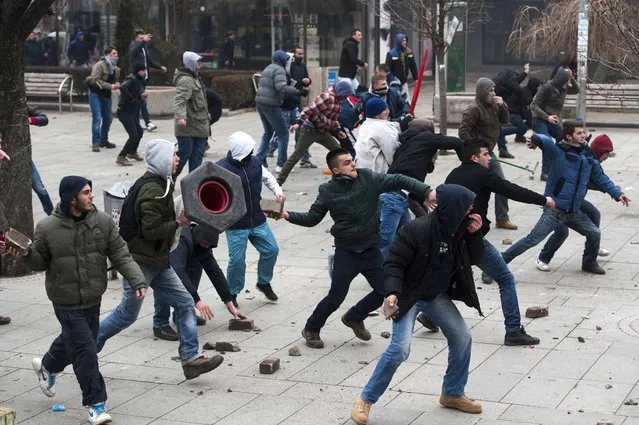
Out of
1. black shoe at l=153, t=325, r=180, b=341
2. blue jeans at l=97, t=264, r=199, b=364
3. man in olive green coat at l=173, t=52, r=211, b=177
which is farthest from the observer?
man in olive green coat at l=173, t=52, r=211, b=177

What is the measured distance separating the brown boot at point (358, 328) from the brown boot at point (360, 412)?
1775 millimetres

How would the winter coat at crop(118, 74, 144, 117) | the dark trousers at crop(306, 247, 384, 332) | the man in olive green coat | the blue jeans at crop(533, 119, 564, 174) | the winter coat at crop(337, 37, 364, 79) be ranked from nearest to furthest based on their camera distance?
the dark trousers at crop(306, 247, 384, 332) → the man in olive green coat → the blue jeans at crop(533, 119, 564, 174) → the winter coat at crop(118, 74, 144, 117) → the winter coat at crop(337, 37, 364, 79)

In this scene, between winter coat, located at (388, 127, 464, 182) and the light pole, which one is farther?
the light pole

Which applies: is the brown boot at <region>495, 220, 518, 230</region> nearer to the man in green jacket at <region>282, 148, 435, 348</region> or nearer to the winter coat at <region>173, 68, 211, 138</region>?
the winter coat at <region>173, 68, 211, 138</region>

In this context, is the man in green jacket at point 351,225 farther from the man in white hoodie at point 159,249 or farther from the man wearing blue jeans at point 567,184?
the man wearing blue jeans at point 567,184

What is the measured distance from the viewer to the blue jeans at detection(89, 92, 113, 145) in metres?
20.0

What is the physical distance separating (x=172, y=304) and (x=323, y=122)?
7.24 m

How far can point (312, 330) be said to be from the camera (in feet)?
30.5

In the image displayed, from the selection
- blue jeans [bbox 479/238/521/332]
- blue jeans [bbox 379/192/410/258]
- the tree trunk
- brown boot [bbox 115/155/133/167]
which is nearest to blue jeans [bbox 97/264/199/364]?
blue jeans [bbox 479/238/521/332]

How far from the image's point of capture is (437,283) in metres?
7.49

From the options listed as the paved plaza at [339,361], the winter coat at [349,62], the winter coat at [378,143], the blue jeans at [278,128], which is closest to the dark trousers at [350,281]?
the paved plaza at [339,361]

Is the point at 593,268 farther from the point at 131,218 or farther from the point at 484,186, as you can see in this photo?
the point at 131,218

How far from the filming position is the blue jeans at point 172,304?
8.37 m

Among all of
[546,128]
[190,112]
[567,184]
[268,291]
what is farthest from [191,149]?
[567,184]
